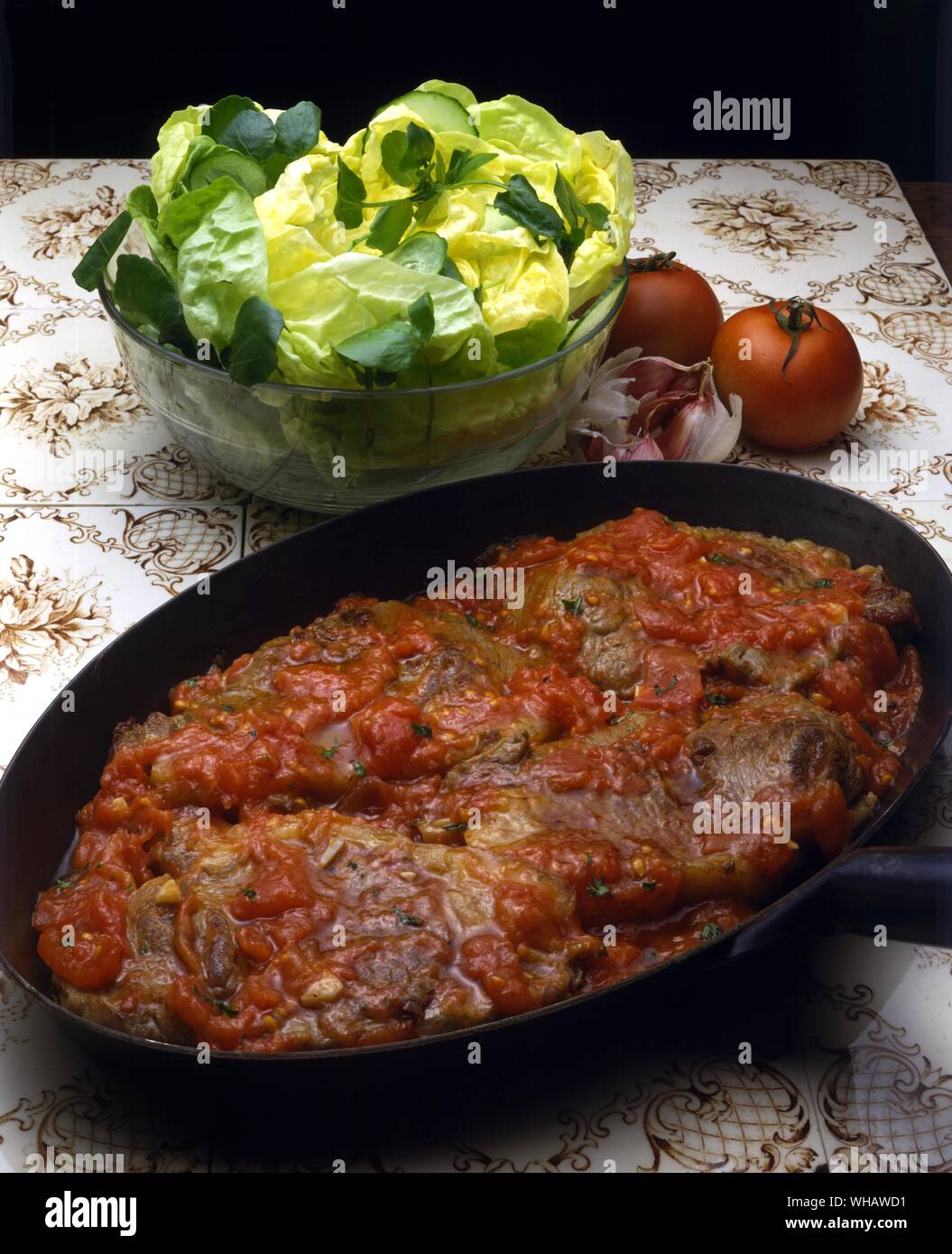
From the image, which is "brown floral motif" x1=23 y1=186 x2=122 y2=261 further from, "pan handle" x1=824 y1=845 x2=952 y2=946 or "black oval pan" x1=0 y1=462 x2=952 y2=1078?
"pan handle" x1=824 y1=845 x2=952 y2=946

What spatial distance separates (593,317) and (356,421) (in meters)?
0.79

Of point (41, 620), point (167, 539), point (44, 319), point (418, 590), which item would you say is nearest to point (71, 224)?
point (44, 319)

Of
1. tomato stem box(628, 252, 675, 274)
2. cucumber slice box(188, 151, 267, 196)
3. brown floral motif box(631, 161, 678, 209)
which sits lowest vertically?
brown floral motif box(631, 161, 678, 209)

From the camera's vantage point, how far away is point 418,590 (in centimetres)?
370

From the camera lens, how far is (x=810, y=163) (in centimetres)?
598

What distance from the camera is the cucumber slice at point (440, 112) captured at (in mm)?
4121

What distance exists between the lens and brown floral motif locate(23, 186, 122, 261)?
5312 millimetres

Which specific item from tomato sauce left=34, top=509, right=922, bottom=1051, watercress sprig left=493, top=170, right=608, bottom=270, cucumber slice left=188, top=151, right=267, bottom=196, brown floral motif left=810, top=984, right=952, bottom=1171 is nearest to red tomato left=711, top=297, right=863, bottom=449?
watercress sprig left=493, top=170, right=608, bottom=270

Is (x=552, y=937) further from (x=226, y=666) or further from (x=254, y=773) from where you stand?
(x=226, y=666)

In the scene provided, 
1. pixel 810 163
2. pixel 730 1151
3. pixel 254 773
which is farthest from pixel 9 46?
pixel 730 1151

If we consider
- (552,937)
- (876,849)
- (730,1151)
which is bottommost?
(730,1151)

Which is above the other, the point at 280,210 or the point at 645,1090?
the point at 280,210

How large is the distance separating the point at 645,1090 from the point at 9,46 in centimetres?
525

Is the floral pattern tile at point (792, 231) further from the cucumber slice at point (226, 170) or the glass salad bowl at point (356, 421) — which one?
the cucumber slice at point (226, 170)
